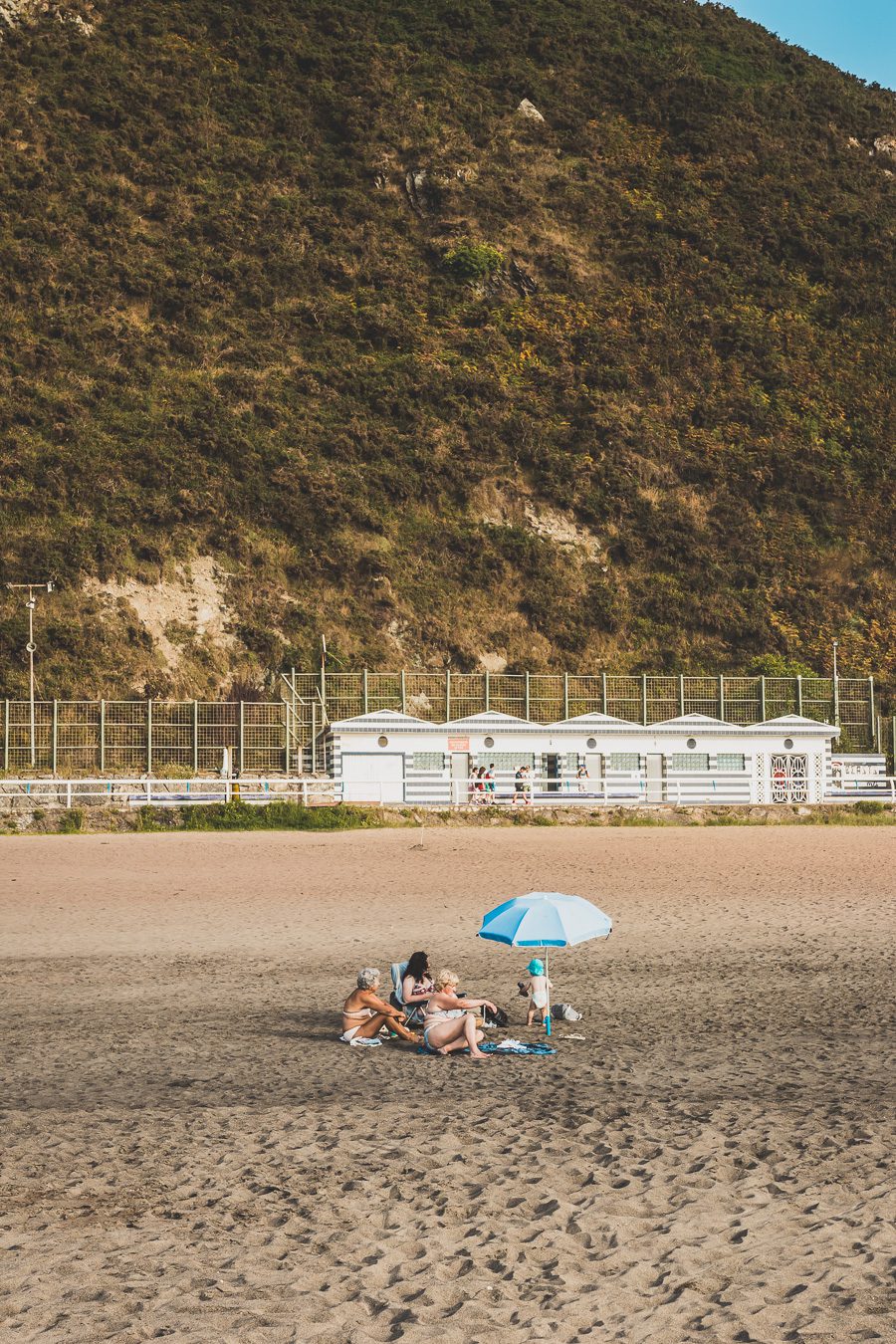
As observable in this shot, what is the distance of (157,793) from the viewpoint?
30.9 metres

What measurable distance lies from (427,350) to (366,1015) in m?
63.4

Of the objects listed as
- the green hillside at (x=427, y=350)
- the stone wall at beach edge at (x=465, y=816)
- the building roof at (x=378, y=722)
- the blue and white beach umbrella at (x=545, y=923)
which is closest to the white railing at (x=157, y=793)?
the stone wall at beach edge at (x=465, y=816)

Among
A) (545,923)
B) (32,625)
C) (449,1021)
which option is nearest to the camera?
(449,1021)

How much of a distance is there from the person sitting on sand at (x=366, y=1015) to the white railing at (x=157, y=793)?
19.4 metres

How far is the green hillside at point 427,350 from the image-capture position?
5662cm

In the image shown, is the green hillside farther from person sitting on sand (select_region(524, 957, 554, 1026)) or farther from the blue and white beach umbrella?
person sitting on sand (select_region(524, 957, 554, 1026))

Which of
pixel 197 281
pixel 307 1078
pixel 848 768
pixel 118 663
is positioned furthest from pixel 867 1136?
pixel 197 281

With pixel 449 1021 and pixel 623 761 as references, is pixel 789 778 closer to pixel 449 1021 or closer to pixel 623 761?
pixel 623 761

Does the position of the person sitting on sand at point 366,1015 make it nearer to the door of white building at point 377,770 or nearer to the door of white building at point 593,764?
the door of white building at point 377,770

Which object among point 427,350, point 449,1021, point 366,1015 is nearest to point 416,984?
point 366,1015

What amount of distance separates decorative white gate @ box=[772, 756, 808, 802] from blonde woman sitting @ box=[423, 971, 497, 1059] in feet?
94.3

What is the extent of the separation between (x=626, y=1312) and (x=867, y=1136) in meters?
2.56

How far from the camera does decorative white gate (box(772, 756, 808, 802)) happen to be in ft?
124

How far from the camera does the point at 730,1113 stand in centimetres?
757
